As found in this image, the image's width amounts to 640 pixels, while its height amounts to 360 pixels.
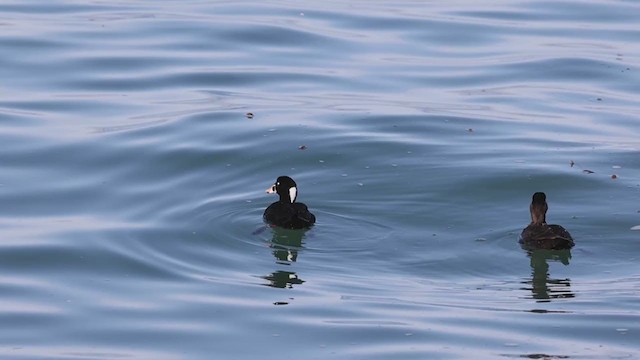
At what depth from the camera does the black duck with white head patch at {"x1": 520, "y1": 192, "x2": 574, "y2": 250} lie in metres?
15.2

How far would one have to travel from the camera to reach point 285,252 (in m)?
15.6

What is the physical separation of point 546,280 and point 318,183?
443 centimetres

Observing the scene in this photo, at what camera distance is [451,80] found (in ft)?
81.7

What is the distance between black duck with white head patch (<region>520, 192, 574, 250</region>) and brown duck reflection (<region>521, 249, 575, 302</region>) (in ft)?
0.28

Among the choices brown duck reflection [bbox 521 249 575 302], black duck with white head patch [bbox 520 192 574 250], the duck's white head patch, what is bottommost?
brown duck reflection [bbox 521 249 575 302]

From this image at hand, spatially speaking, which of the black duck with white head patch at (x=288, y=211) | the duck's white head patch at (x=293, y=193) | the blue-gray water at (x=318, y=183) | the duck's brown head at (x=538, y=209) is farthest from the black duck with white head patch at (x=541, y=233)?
the duck's white head patch at (x=293, y=193)

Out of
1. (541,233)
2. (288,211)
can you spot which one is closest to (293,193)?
(288,211)

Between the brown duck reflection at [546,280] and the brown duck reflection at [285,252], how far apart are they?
234cm

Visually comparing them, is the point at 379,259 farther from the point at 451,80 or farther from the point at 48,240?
the point at 451,80

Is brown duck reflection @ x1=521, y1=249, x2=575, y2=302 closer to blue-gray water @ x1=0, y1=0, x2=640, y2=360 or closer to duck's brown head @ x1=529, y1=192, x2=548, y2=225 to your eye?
blue-gray water @ x1=0, y1=0, x2=640, y2=360

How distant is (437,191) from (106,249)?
434cm

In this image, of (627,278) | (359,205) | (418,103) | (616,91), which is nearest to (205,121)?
(418,103)

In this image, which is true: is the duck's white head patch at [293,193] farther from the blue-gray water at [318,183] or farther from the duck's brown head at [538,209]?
the duck's brown head at [538,209]

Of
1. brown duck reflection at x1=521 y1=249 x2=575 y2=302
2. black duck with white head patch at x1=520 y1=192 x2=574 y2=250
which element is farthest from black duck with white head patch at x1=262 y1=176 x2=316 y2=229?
brown duck reflection at x1=521 y1=249 x2=575 y2=302
